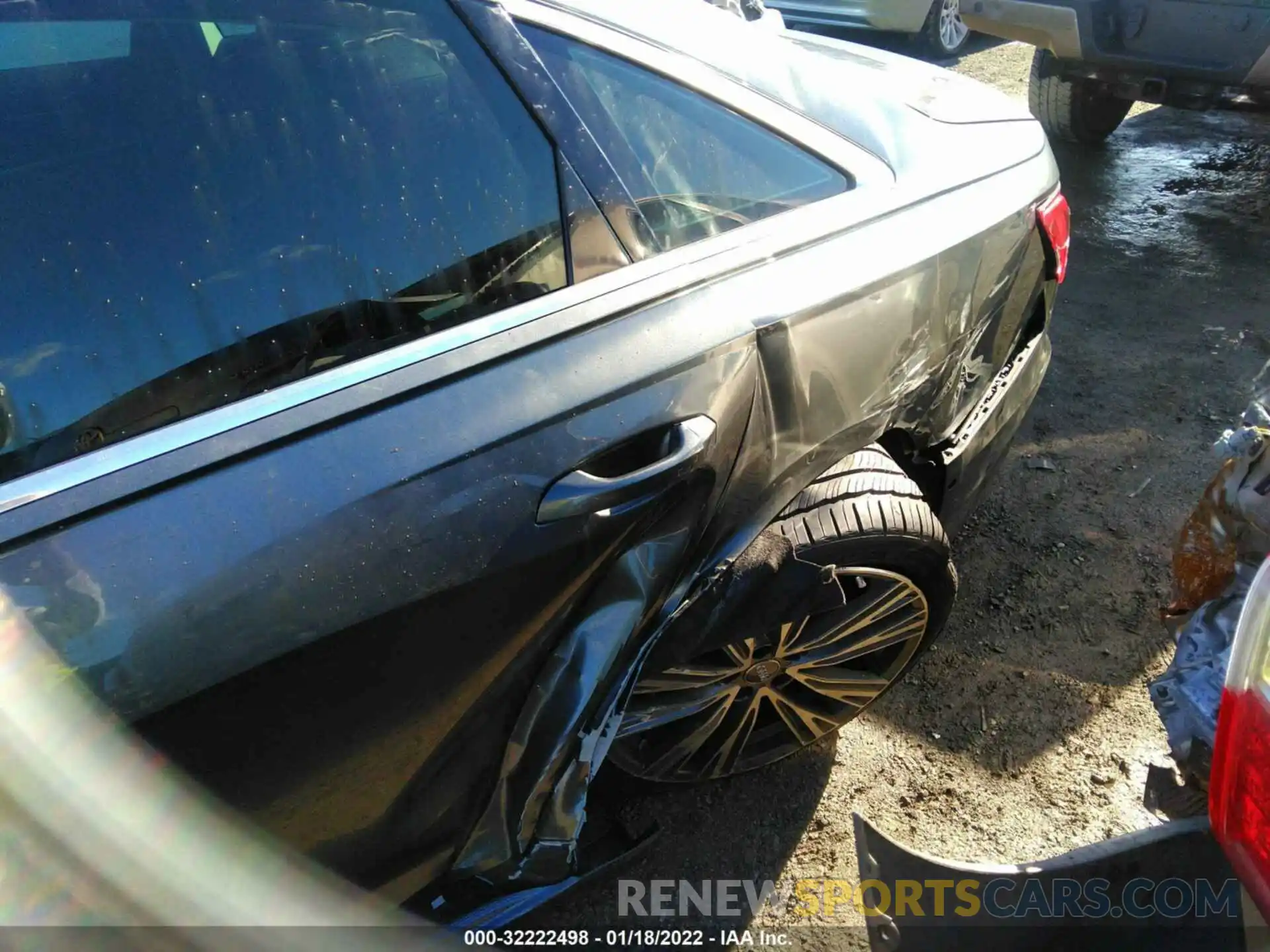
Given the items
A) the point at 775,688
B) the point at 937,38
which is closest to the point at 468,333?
the point at 775,688

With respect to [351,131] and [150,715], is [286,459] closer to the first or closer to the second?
[150,715]

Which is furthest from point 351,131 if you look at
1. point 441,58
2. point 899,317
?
point 899,317

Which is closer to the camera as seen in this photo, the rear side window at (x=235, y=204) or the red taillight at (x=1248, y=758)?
the red taillight at (x=1248, y=758)

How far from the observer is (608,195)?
1.49 meters

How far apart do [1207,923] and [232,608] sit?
1444 mm

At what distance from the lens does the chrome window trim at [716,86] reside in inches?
60.6

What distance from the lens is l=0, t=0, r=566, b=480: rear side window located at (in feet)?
3.85

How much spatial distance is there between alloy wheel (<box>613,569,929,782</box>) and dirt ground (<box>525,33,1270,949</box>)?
5.8 inches

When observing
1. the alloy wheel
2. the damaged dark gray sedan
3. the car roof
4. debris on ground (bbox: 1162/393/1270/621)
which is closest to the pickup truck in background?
the car roof

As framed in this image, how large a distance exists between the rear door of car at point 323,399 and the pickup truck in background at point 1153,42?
3.73 metres

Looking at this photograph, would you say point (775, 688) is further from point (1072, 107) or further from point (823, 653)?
point (1072, 107)

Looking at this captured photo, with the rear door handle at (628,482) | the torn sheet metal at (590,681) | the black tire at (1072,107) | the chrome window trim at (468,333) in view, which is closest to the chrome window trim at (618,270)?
the chrome window trim at (468,333)

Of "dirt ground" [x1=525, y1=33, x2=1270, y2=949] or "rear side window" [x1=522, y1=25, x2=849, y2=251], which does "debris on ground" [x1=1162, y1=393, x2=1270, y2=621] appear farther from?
"rear side window" [x1=522, y1=25, x2=849, y2=251]

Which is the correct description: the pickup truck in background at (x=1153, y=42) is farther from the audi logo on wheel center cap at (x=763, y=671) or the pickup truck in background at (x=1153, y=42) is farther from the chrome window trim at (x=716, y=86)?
the audi logo on wheel center cap at (x=763, y=671)
